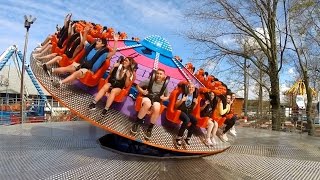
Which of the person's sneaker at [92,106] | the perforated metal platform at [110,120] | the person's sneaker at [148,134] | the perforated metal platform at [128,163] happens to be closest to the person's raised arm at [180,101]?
the perforated metal platform at [110,120]

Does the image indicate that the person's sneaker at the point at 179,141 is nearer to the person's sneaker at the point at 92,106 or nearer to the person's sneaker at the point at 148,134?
the person's sneaker at the point at 148,134

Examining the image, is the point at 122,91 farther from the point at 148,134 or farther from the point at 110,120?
the point at 148,134

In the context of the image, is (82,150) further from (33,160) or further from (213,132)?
(213,132)

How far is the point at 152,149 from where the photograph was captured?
6996mm

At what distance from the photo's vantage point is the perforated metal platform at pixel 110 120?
245 inches

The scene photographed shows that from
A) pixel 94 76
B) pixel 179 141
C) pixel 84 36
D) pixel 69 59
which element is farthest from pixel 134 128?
pixel 84 36

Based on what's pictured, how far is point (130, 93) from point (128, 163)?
131cm

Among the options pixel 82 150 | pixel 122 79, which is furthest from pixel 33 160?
pixel 122 79

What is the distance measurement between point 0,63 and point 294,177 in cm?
2697

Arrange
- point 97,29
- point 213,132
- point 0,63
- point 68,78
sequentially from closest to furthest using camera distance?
point 68,78, point 213,132, point 97,29, point 0,63

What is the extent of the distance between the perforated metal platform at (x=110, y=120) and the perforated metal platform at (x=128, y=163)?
310 mm

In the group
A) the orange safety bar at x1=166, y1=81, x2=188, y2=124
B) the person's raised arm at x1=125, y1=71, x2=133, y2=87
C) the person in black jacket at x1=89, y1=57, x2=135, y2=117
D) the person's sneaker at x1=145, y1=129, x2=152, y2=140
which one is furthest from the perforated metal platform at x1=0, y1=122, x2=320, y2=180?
the person's raised arm at x1=125, y1=71, x2=133, y2=87

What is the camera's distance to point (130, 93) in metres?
6.80

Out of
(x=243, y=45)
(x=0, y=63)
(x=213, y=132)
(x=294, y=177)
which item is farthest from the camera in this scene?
(x=0, y=63)
